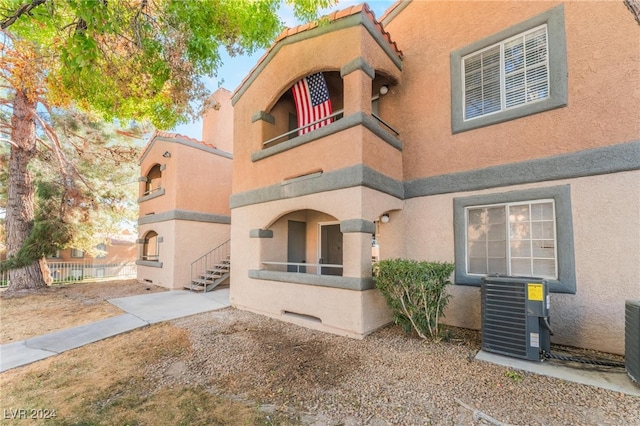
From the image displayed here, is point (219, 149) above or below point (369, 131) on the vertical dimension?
above

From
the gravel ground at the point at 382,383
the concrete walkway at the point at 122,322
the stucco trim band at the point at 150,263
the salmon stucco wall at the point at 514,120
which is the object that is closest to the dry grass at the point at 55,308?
the concrete walkway at the point at 122,322

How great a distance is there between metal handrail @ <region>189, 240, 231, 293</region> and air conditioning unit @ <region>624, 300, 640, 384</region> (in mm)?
12526

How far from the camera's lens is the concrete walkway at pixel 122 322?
18.5 ft

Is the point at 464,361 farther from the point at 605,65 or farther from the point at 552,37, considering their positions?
the point at 552,37

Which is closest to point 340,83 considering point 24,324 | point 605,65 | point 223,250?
point 605,65

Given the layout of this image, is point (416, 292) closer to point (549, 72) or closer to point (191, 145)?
point (549, 72)

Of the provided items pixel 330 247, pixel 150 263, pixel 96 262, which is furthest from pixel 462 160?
pixel 96 262

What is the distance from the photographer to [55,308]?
936cm

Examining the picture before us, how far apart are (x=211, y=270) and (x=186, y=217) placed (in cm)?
252

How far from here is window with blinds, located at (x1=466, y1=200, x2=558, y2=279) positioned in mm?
5629

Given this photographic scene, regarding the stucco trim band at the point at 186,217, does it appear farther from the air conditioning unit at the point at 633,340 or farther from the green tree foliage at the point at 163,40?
the air conditioning unit at the point at 633,340

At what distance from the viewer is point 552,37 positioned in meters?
5.71

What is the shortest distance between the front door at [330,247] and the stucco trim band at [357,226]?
10.4 feet

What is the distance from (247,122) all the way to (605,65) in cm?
847
